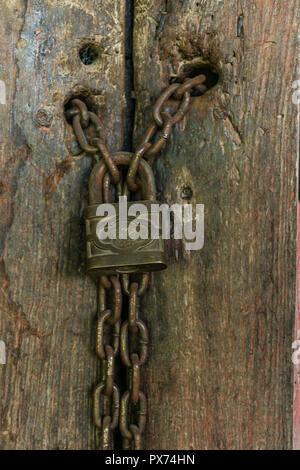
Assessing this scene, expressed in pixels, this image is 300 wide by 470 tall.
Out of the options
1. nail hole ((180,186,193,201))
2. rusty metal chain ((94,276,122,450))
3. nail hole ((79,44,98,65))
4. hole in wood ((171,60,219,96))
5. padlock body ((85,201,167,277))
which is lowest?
rusty metal chain ((94,276,122,450))

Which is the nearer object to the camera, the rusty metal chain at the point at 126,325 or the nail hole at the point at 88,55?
the rusty metal chain at the point at 126,325

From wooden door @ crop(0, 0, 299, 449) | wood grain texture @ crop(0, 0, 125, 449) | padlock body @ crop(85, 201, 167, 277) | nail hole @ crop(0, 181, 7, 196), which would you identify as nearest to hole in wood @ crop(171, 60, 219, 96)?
wooden door @ crop(0, 0, 299, 449)

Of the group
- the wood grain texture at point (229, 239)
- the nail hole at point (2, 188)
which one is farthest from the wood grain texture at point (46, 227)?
the wood grain texture at point (229, 239)

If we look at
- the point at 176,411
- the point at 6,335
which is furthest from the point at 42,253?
the point at 176,411

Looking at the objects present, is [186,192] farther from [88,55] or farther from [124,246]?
[88,55]

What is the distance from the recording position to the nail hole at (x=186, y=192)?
144 cm

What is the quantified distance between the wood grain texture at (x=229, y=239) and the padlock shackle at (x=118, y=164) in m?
0.06

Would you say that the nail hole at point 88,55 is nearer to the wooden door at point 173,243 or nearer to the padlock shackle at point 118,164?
the wooden door at point 173,243

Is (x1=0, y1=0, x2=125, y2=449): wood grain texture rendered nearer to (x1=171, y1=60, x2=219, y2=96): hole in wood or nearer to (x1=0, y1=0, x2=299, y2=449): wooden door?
(x1=0, y1=0, x2=299, y2=449): wooden door

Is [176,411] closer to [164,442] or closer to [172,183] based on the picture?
[164,442]

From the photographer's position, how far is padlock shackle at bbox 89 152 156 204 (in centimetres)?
139

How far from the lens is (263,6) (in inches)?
56.2

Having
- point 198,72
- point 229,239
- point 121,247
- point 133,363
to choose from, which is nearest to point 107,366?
point 133,363
